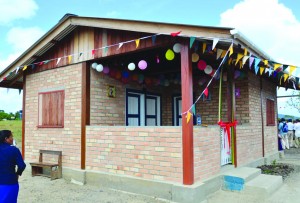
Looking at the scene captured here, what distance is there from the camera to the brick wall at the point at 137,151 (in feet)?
17.7

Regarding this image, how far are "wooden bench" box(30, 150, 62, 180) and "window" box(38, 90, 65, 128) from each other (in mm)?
728

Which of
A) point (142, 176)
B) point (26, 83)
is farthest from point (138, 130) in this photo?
point (26, 83)

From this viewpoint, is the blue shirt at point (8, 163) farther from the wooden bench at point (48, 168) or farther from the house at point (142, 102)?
the wooden bench at point (48, 168)

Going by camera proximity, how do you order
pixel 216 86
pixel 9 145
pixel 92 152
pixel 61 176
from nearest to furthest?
pixel 9 145
pixel 92 152
pixel 61 176
pixel 216 86

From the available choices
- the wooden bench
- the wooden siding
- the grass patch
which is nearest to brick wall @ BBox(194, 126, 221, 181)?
the wooden siding

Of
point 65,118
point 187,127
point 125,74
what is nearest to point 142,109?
point 125,74

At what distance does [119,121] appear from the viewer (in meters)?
7.79

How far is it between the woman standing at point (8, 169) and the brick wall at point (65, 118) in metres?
3.10

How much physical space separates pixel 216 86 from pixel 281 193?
348 cm

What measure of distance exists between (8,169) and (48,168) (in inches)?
159

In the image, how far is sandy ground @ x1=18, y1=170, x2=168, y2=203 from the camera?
557cm

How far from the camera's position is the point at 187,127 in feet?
17.1

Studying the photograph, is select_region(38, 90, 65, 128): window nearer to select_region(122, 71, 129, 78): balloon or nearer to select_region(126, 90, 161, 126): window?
select_region(122, 71, 129, 78): balloon

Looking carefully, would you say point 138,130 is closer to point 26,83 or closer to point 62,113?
point 62,113
